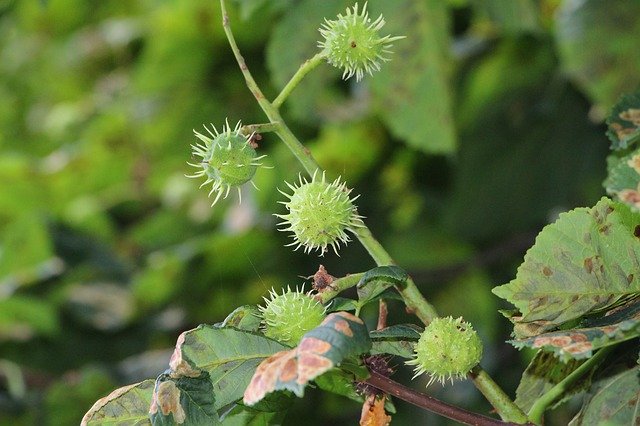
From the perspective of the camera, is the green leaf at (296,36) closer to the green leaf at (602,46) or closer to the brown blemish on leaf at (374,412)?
the green leaf at (602,46)

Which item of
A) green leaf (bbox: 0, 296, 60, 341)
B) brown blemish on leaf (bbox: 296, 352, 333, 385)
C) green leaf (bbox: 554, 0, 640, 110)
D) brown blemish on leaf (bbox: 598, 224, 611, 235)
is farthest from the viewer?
green leaf (bbox: 0, 296, 60, 341)

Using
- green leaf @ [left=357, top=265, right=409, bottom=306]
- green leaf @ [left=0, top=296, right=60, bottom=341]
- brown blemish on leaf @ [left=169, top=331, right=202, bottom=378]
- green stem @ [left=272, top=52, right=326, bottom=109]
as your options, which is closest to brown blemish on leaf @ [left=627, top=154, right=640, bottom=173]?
green leaf @ [left=357, top=265, right=409, bottom=306]

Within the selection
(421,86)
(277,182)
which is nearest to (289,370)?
(421,86)

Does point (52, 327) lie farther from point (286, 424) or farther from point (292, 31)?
point (292, 31)

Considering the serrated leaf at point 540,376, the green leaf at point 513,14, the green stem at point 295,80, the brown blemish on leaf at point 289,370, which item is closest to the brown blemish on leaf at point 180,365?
the brown blemish on leaf at point 289,370

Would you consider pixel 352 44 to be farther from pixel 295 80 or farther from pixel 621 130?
pixel 621 130

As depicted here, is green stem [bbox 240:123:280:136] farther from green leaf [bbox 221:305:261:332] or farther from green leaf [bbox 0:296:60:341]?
green leaf [bbox 0:296:60:341]
